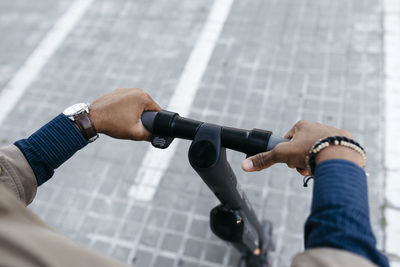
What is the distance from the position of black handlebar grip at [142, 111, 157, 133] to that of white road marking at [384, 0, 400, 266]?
280 centimetres

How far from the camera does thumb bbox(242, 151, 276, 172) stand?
1.60 metres

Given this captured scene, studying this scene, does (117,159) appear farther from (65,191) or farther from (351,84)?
(351,84)

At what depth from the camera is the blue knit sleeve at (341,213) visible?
113cm

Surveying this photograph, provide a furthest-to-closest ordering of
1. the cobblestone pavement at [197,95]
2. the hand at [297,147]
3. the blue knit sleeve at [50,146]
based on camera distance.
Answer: the cobblestone pavement at [197,95]
the blue knit sleeve at [50,146]
the hand at [297,147]

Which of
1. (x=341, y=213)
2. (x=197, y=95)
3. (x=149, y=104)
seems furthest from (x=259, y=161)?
(x=197, y=95)

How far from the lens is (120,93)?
5.94 feet

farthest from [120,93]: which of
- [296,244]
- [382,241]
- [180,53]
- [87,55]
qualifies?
[87,55]

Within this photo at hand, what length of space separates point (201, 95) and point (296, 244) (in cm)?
225

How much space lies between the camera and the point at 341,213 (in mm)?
1178

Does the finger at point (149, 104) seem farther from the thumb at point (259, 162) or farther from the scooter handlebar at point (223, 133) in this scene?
the thumb at point (259, 162)

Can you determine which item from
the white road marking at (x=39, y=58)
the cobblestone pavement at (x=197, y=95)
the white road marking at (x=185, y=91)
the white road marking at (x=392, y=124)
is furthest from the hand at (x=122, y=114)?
the white road marking at (x=39, y=58)

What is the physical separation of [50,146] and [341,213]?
132cm

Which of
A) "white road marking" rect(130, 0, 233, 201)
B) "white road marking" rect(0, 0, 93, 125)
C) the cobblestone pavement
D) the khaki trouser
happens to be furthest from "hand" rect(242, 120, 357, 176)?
"white road marking" rect(0, 0, 93, 125)

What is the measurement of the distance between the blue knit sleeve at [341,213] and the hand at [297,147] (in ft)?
0.56
